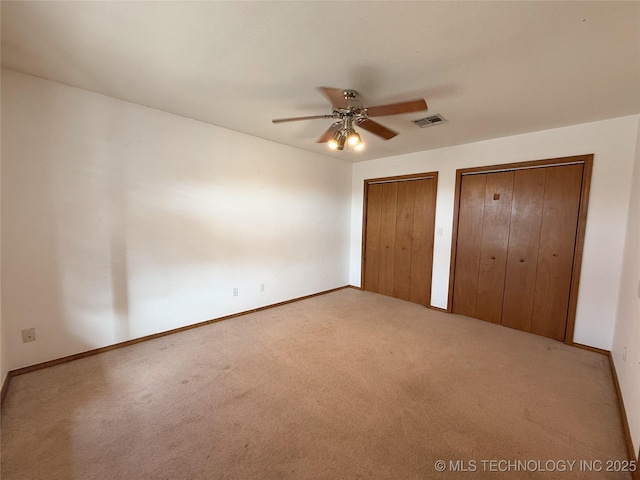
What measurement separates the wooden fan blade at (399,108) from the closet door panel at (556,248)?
227cm

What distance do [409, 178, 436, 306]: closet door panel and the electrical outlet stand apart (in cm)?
436

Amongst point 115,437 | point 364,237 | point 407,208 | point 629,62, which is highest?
point 629,62

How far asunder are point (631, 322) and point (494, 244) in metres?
1.57

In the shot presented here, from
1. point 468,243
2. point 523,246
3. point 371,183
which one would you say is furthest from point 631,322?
point 371,183

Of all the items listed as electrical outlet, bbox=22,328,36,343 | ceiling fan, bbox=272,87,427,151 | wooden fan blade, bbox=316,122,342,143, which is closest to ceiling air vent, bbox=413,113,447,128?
ceiling fan, bbox=272,87,427,151

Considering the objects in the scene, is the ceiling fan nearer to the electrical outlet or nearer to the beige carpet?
the beige carpet

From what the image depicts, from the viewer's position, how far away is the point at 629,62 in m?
1.71

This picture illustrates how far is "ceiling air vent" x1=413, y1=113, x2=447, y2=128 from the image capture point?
8.78 feet

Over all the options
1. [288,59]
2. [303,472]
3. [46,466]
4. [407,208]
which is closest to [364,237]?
[407,208]

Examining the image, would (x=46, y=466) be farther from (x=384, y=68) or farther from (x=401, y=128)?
(x=401, y=128)

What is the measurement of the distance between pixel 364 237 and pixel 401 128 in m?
2.22

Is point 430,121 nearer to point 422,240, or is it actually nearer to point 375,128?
point 375,128

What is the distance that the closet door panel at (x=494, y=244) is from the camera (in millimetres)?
3313

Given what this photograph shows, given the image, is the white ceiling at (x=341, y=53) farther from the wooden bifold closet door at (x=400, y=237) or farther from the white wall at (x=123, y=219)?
Answer: the wooden bifold closet door at (x=400, y=237)
